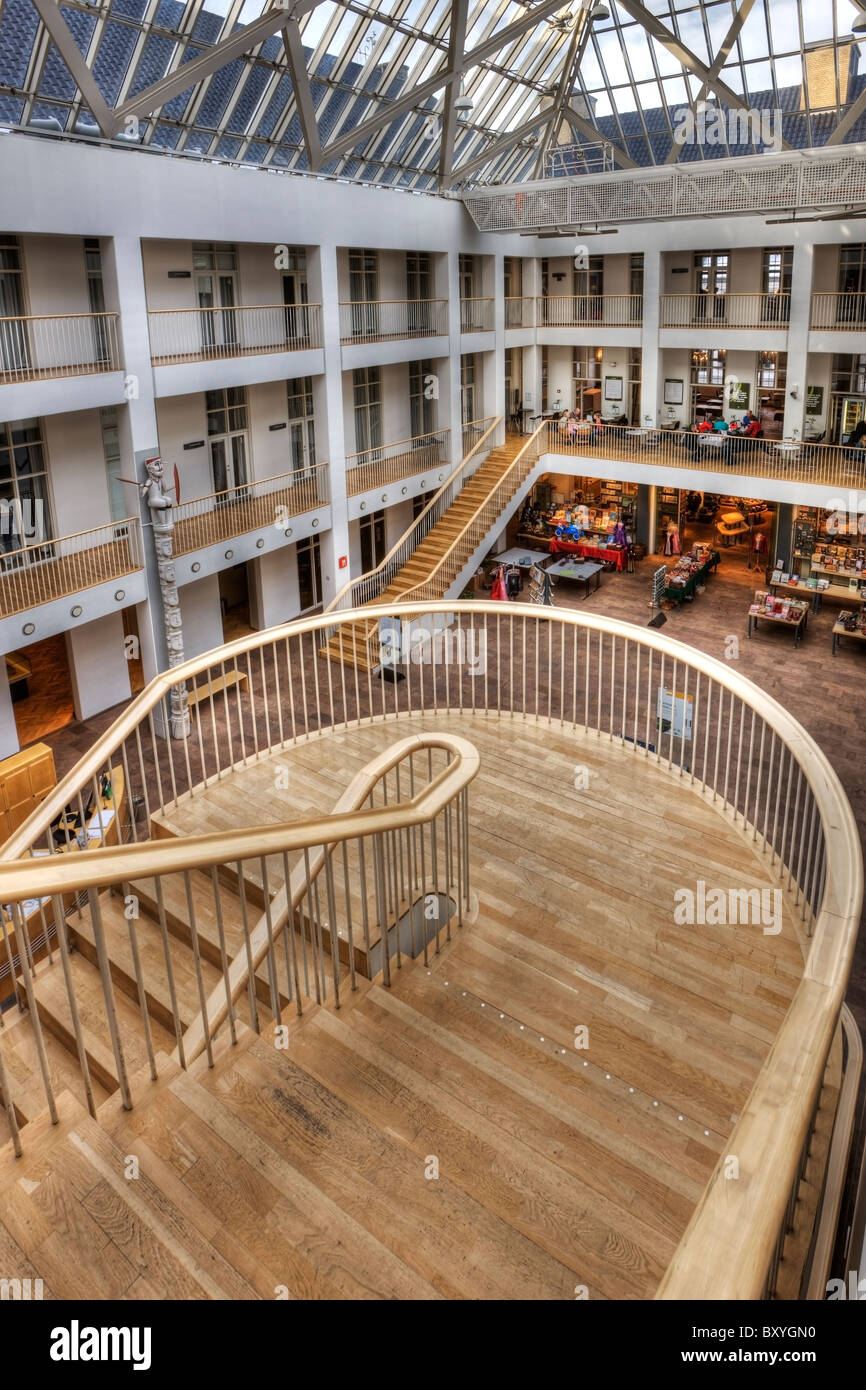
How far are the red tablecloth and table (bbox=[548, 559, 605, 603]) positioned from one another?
0.57 meters

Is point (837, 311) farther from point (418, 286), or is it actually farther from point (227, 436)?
point (227, 436)

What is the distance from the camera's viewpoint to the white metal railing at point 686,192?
1673cm

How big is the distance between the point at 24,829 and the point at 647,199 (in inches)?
717

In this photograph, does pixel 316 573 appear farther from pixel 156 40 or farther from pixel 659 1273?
pixel 659 1273

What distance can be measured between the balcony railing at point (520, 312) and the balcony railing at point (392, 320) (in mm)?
3629

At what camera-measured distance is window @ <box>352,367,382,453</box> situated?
21.9m

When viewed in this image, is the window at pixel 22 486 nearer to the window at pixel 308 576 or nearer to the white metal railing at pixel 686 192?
the window at pixel 308 576

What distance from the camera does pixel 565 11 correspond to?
1836 centimetres

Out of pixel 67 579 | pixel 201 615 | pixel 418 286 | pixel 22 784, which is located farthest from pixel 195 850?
pixel 418 286

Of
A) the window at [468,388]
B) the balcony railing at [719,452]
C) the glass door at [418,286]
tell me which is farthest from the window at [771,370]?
the glass door at [418,286]

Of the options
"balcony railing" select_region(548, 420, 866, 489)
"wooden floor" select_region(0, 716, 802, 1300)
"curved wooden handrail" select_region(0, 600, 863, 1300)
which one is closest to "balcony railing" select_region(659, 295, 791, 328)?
"balcony railing" select_region(548, 420, 866, 489)

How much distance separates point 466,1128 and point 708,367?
24.9m

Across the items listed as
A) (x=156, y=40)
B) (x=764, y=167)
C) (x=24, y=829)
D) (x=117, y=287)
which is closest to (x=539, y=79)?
(x=764, y=167)

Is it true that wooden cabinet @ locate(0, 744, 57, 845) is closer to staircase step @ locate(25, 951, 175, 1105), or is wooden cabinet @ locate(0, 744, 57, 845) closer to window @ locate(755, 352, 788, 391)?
staircase step @ locate(25, 951, 175, 1105)
